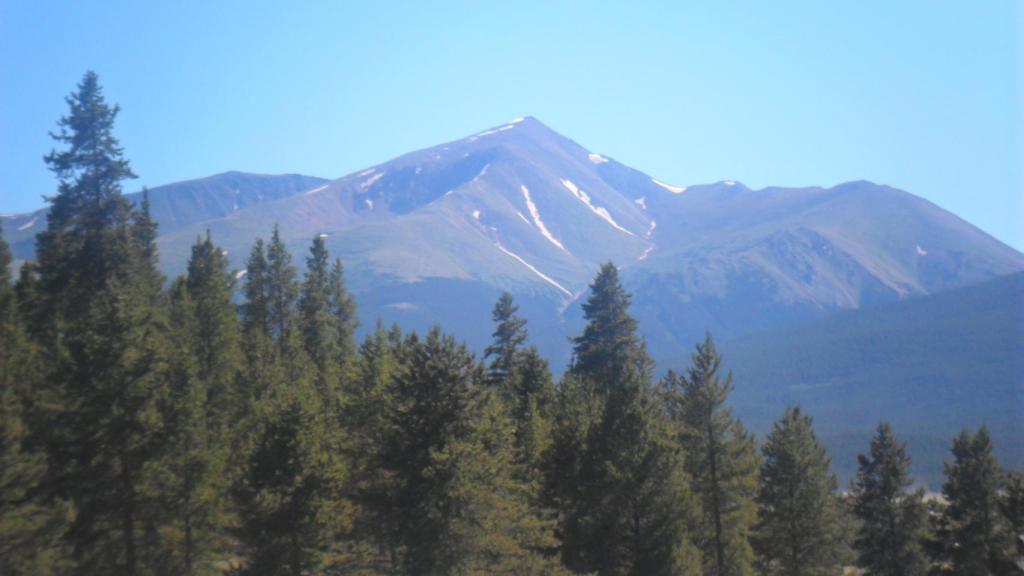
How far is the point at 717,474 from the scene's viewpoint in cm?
3400

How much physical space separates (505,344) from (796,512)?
2115 cm

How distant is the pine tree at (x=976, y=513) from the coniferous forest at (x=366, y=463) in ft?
0.26

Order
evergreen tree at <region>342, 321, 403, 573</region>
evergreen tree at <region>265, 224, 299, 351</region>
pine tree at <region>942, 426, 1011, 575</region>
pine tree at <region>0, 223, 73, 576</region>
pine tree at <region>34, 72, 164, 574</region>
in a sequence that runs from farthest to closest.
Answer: evergreen tree at <region>265, 224, 299, 351</region> → pine tree at <region>942, 426, 1011, 575</region> → evergreen tree at <region>342, 321, 403, 573</region> → pine tree at <region>34, 72, 164, 574</region> → pine tree at <region>0, 223, 73, 576</region>

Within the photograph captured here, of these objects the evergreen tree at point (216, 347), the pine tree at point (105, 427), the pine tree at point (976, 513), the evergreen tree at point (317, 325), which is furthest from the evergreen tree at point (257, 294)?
the pine tree at point (976, 513)

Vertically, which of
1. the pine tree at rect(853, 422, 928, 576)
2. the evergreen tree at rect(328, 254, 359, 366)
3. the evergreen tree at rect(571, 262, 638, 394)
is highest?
the evergreen tree at rect(328, 254, 359, 366)

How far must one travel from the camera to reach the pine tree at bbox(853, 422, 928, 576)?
123 ft

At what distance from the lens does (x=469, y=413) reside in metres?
26.1

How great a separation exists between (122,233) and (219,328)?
5.83 meters

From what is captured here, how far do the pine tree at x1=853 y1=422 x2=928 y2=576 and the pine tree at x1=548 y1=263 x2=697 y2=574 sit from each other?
11592 millimetres

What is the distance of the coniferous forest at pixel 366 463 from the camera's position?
76.9ft

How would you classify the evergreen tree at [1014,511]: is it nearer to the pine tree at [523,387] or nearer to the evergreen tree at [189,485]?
the pine tree at [523,387]

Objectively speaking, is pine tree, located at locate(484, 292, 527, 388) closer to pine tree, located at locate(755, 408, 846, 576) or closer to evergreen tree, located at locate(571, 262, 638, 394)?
evergreen tree, located at locate(571, 262, 638, 394)

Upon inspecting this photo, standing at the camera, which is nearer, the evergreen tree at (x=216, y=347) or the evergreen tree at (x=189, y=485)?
the evergreen tree at (x=189, y=485)

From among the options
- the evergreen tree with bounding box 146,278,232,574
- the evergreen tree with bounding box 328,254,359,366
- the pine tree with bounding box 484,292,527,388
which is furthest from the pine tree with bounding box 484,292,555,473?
the evergreen tree with bounding box 328,254,359,366
